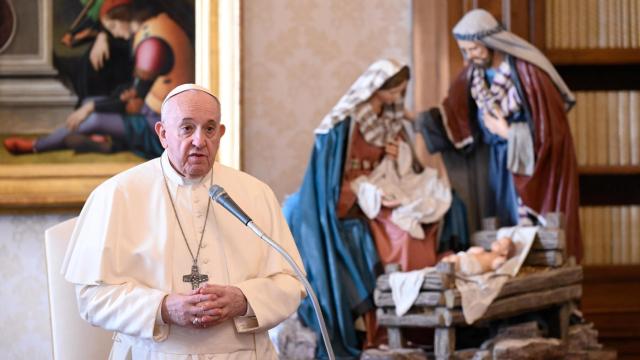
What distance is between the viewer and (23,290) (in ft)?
18.2

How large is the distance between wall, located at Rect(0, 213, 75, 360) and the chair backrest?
213 cm

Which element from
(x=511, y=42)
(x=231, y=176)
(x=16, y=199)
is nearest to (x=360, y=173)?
(x=511, y=42)

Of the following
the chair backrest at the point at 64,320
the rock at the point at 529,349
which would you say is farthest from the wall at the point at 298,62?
the chair backrest at the point at 64,320

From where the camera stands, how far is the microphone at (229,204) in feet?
8.84

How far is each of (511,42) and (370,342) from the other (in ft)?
5.31

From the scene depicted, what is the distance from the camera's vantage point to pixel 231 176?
Result: 3.12 meters

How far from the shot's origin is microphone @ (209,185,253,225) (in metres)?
2.70

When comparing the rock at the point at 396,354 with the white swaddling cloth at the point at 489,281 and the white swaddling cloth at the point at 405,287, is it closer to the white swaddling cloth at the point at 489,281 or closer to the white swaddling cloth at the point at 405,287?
the white swaddling cloth at the point at 405,287

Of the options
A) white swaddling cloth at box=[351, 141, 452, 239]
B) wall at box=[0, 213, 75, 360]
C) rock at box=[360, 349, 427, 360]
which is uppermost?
white swaddling cloth at box=[351, 141, 452, 239]

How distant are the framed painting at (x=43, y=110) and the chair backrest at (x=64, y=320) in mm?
2009

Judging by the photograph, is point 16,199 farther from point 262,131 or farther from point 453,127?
point 453,127

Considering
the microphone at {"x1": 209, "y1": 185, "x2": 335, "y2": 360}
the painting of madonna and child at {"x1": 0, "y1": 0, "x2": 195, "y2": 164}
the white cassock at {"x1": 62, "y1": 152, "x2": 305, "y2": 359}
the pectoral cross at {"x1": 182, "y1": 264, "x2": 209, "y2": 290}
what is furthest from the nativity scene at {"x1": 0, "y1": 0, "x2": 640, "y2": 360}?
the microphone at {"x1": 209, "y1": 185, "x2": 335, "y2": 360}

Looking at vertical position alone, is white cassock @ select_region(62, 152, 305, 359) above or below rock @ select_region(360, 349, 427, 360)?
above

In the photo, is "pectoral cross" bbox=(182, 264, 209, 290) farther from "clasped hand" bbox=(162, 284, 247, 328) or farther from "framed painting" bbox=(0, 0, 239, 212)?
"framed painting" bbox=(0, 0, 239, 212)
